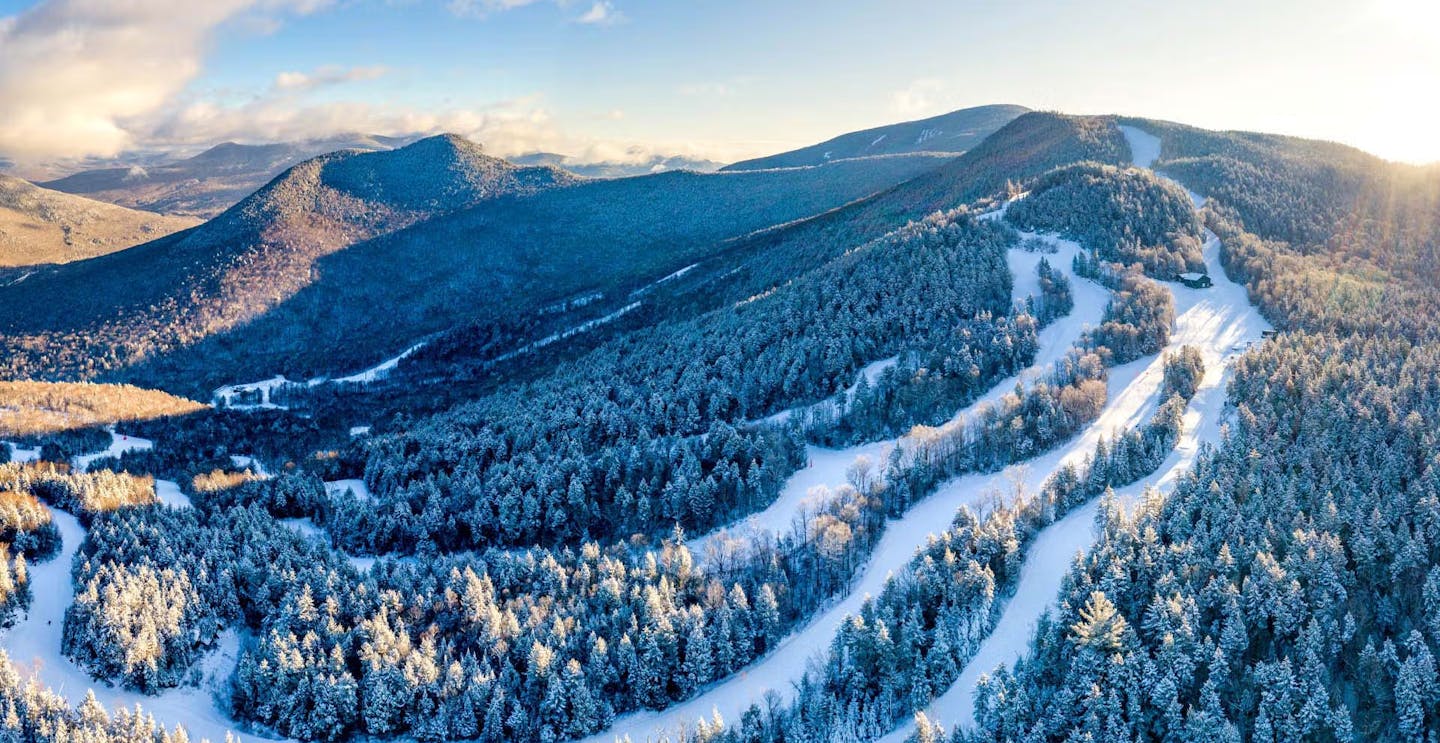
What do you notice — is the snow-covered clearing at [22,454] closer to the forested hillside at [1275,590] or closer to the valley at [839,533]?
the valley at [839,533]

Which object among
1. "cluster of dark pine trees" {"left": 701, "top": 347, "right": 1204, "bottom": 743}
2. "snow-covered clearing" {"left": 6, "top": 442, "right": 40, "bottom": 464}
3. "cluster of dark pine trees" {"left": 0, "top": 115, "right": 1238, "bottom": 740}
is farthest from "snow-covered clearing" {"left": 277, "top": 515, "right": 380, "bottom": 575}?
"cluster of dark pine trees" {"left": 701, "top": 347, "right": 1204, "bottom": 743}

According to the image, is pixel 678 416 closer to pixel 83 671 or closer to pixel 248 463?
pixel 83 671

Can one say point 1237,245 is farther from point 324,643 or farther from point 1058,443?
point 324,643

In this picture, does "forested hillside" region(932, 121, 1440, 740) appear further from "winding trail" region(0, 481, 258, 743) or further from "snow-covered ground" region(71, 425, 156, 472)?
"snow-covered ground" region(71, 425, 156, 472)

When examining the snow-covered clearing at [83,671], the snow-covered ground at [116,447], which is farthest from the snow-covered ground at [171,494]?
the snow-covered clearing at [83,671]

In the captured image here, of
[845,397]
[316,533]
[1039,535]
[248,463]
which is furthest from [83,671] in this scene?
[1039,535]

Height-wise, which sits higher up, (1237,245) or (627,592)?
(1237,245)

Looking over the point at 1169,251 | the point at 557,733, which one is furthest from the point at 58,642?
the point at 1169,251
